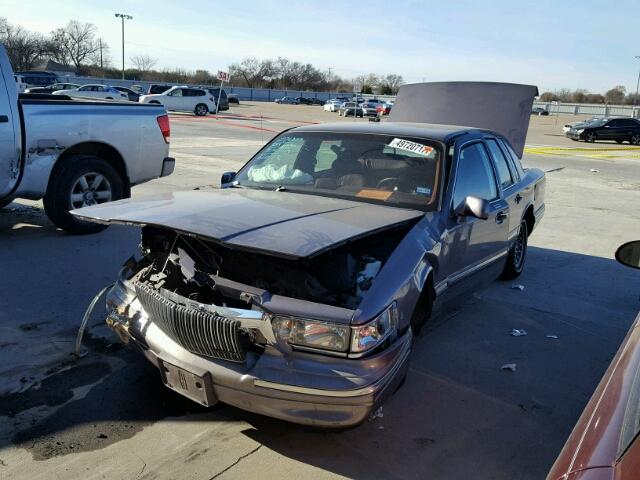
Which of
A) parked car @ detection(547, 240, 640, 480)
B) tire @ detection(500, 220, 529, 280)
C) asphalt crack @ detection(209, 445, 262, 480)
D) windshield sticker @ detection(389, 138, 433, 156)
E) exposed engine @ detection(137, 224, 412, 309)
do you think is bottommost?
asphalt crack @ detection(209, 445, 262, 480)

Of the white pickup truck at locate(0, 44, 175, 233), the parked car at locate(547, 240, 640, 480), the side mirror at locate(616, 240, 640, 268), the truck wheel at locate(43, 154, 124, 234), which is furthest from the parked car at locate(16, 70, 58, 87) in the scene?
the parked car at locate(547, 240, 640, 480)

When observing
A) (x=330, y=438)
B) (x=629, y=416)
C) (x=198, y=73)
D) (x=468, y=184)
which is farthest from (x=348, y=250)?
(x=198, y=73)

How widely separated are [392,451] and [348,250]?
3.70 ft

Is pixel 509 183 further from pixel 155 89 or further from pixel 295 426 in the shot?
pixel 155 89

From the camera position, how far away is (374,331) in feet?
9.41

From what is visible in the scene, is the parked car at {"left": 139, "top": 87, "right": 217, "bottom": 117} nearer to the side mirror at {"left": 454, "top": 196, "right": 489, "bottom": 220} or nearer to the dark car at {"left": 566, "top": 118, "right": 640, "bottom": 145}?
the dark car at {"left": 566, "top": 118, "right": 640, "bottom": 145}

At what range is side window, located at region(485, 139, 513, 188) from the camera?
5305mm

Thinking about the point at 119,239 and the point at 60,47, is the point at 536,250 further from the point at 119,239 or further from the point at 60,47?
the point at 60,47

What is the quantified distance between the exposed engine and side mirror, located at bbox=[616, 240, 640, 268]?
1219 mm

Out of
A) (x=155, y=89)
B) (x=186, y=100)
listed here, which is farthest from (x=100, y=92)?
(x=155, y=89)

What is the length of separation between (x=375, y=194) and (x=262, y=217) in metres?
1.16

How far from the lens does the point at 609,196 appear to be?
12703 millimetres

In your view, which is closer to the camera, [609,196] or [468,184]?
[468,184]

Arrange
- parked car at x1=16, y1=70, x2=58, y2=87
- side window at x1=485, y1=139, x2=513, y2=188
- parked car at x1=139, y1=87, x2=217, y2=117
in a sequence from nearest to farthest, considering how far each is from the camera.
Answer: side window at x1=485, y1=139, x2=513, y2=188, parked car at x1=139, y1=87, x2=217, y2=117, parked car at x1=16, y1=70, x2=58, y2=87
